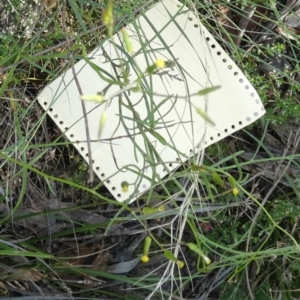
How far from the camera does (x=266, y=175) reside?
91cm

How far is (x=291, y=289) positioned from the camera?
0.89 metres

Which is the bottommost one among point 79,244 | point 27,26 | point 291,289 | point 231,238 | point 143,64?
point 291,289

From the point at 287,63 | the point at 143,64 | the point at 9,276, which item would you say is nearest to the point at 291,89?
the point at 287,63

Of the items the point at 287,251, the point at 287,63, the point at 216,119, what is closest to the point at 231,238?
the point at 287,251

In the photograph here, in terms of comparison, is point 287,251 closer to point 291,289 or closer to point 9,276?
point 291,289

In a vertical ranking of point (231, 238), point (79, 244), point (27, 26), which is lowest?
point (231, 238)

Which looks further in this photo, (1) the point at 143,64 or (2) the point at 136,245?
(2) the point at 136,245

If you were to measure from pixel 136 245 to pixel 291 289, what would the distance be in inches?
11.3

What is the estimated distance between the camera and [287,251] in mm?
836

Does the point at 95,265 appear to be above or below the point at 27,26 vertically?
below

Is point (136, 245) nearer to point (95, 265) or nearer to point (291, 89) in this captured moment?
point (95, 265)

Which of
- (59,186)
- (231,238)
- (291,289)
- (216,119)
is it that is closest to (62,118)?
(59,186)

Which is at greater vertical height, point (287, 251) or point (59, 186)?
point (59, 186)

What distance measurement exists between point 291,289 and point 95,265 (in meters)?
0.35
